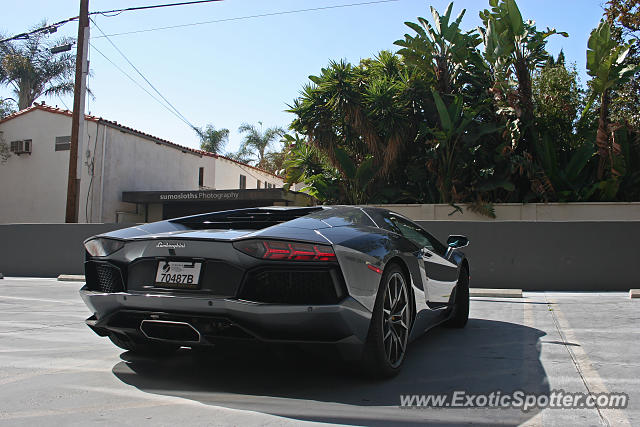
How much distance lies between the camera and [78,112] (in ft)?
53.8

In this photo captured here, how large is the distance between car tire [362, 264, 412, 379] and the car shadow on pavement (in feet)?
0.38

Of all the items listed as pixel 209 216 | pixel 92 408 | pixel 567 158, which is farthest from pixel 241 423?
pixel 567 158

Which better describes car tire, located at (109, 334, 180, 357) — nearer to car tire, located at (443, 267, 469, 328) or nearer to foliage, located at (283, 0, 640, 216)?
car tire, located at (443, 267, 469, 328)

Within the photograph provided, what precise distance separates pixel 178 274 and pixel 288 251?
2.32 ft

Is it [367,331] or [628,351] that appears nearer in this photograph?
[367,331]

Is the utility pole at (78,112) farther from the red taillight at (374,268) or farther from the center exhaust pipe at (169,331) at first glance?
the red taillight at (374,268)

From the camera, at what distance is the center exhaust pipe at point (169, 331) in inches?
127

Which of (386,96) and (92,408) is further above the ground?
(386,96)

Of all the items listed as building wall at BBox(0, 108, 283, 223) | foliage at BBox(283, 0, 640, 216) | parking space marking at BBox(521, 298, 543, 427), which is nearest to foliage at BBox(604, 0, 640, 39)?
foliage at BBox(283, 0, 640, 216)

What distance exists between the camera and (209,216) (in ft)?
14.1

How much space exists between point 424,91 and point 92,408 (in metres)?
14.3

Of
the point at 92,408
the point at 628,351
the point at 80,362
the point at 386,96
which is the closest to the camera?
the point at 92,408

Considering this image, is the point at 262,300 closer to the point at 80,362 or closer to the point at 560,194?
the point at 80,362

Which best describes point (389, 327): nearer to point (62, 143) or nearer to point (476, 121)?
point (476, 121)
